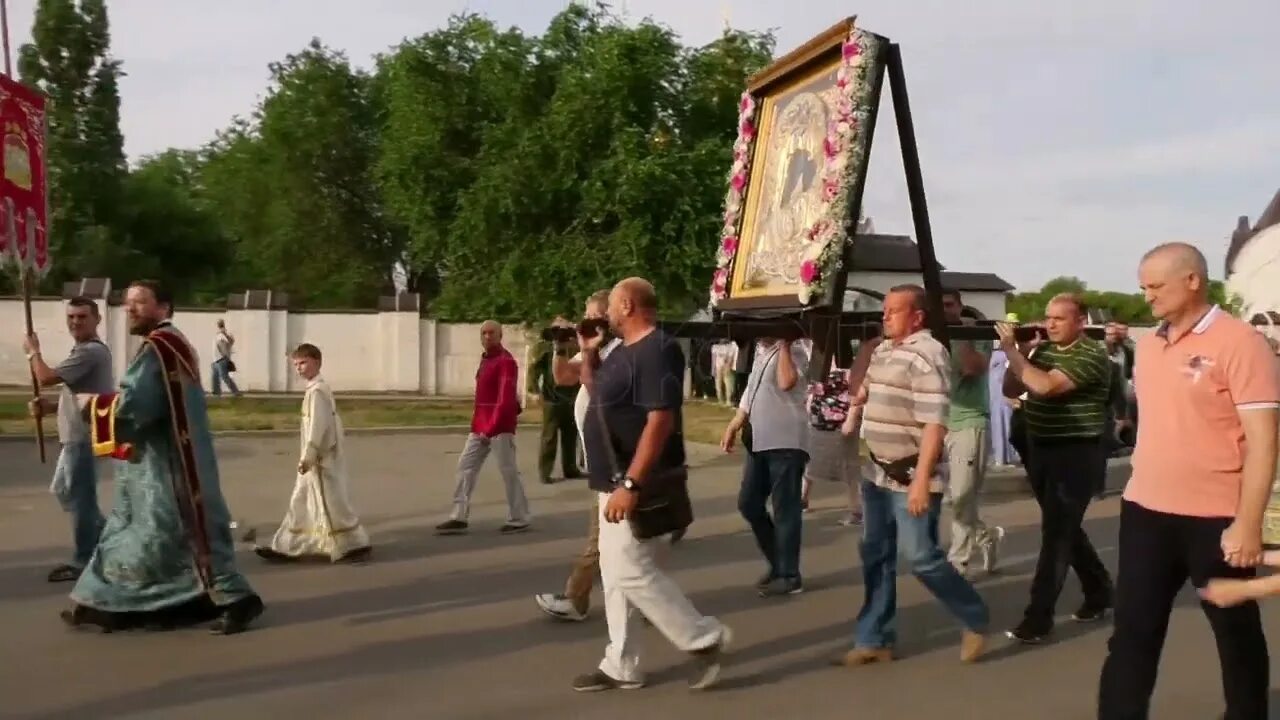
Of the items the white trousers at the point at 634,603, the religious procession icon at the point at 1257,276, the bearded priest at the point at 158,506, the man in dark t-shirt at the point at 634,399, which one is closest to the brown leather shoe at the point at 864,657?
the white trousers at the point at 634,603

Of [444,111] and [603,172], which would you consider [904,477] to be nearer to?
[603,172]

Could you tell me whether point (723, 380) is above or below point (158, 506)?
below

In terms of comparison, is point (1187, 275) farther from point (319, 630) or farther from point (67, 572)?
point (67, 572)

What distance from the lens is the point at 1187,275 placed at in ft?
14.4

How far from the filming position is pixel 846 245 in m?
6.13

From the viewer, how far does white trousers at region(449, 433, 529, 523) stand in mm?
10406

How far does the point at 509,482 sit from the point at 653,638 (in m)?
3.92

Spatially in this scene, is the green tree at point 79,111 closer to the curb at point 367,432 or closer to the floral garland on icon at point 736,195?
the curb at point 367,432

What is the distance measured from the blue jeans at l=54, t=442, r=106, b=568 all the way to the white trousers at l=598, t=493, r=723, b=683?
387 cm

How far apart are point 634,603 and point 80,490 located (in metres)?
4.14

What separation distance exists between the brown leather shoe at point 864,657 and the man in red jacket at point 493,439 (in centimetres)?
461

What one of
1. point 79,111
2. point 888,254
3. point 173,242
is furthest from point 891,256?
point 79,111

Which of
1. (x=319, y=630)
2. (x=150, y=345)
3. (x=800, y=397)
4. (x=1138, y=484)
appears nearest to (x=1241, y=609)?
(x=1138, y=484)

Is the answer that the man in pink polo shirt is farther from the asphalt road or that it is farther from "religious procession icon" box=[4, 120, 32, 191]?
"religious procession icon" box=[4, 120, 32, 191]
